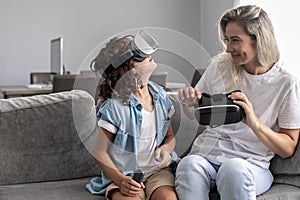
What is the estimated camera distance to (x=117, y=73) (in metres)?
1.49

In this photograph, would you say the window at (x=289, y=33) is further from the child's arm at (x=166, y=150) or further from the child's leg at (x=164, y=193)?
the child's leg at (x=164, y=193)

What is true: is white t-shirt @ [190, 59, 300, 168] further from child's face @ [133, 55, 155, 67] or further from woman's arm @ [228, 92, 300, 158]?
child's face @ [133, 55, 155, 67]

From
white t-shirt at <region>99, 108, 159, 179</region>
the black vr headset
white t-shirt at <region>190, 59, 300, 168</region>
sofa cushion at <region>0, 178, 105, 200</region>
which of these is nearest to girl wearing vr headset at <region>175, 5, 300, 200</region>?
white t-shirt at <region>190, 59, 300, 168</region>

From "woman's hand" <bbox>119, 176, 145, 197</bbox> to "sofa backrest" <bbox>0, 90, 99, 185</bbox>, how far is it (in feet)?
0.93

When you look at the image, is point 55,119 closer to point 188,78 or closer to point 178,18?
point 188,78

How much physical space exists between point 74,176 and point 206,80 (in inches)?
26.0

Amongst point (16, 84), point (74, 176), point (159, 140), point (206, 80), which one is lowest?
point (16, 84)

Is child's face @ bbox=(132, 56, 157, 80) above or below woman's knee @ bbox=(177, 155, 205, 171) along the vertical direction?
above

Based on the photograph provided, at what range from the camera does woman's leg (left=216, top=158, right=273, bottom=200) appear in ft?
4.72

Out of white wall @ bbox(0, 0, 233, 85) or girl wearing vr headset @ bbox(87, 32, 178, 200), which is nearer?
girl wearing vr headset @ bbox(87, 32, 178, 200)

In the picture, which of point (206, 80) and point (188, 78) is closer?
point (188, 78)

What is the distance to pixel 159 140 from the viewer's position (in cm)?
160

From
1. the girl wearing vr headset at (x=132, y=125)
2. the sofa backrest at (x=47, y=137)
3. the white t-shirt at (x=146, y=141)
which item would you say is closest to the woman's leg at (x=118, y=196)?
the girl wearing vr headset at (x=132, y=125)

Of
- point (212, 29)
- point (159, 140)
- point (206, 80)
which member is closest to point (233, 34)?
point (206, 80)
